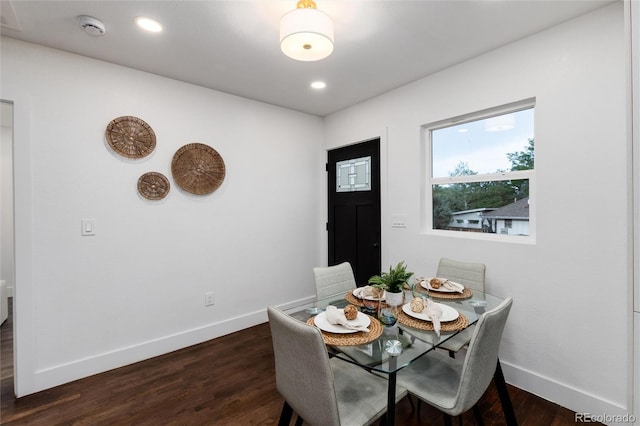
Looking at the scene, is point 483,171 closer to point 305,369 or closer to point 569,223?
point 569,223

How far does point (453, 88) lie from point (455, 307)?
185cm

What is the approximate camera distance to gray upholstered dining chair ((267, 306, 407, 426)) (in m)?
1.09

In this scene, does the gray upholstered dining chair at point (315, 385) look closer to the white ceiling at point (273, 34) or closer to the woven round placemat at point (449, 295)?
the woven round placemat at point (449, 295)

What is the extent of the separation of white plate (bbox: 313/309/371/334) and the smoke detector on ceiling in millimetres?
2331

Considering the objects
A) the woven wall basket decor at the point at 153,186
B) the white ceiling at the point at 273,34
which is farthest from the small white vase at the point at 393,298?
the woven wall basket decor at the point at 153,186

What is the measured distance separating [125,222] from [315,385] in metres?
2.24

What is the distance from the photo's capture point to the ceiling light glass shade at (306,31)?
1.51 m

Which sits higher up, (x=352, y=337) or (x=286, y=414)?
(x=352, y=337)

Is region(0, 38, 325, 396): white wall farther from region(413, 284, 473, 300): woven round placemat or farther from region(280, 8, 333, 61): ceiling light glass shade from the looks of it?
A: region(413, 284, 473, 300): woven round placemat

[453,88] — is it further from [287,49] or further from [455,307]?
[455,307]

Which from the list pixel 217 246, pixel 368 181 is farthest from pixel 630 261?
pixel 217 246

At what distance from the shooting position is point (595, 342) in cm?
182

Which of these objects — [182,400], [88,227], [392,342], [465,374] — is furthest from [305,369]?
[88,227]

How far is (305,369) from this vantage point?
1.14 m
